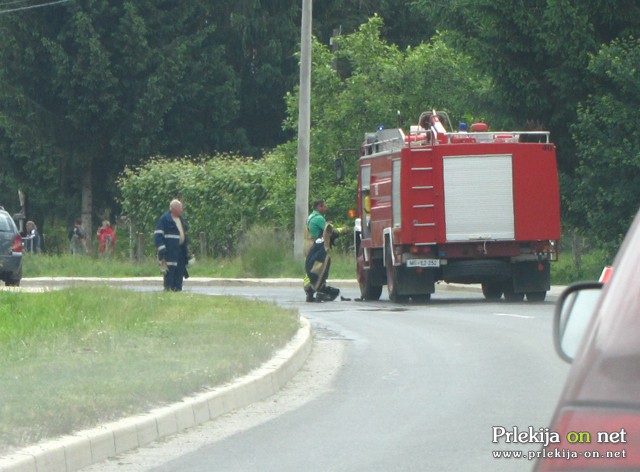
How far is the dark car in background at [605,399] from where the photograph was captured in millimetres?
2846

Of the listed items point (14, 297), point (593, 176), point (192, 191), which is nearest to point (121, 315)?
point (14, 297)

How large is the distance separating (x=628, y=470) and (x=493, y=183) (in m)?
21.1

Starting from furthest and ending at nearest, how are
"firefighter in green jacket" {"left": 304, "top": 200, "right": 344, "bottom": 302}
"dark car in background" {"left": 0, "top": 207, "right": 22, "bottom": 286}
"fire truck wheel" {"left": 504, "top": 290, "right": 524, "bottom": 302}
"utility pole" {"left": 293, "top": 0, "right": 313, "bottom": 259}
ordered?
"utility pole" {"left": 293, "top": 0, "right": 313, "bottom": 259}
"dark car in background" {"left": 0, "top": 207, "right": 22, "bottom": 286}
"firefighter in green jacket" {"left": 304, "top": 200, "right": 344, "bottom": 302}
"fire truck wheel" {"left": 504, "top": 290, "right": 524, "bottom": 302}

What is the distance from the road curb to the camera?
25.1ft

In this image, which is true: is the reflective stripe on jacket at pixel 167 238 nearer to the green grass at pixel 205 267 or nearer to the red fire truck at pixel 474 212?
the red fire truck at pixel 474 212

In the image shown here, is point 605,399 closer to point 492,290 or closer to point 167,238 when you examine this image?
point 167,238

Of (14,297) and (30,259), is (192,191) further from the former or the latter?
(14,297)

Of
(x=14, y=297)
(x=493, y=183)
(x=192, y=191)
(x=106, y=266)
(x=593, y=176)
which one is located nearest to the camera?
(x=14, y=297)

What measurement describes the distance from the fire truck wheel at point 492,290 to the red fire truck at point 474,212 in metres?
1.42

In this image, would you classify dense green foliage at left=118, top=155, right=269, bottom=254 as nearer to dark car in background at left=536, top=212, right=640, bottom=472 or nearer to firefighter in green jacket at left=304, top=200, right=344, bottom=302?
firefighter in green jacket at left=304, top=200, right=344, bottom=302

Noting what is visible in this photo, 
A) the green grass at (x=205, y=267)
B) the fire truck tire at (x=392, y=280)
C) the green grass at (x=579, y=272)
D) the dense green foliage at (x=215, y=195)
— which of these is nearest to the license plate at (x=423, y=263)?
the fire truck tire at (x=392, y=280)

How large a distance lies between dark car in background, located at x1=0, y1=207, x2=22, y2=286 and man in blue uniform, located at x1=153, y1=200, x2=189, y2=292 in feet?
21.4

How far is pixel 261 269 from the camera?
35.3 metres

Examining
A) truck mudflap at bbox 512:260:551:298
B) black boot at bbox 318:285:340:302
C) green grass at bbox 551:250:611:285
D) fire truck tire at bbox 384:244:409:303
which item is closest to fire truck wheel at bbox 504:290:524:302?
truck mudflap at bbox 512:260:551:298
